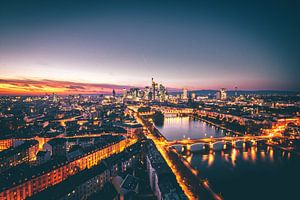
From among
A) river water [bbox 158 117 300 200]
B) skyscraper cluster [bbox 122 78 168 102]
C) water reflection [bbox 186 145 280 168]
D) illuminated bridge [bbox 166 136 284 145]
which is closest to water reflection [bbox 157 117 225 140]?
illuminated bridge [bbox 166 136 284 145]

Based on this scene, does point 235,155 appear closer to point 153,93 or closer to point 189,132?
point 189,132

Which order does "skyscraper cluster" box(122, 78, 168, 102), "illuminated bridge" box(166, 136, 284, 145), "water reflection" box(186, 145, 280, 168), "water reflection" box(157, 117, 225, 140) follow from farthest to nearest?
"skyscraper cluster" box(122, 78, 168, 102) < "water reflection" box(157, 117, 225, 140) < "illuminated bridge" box(166, 136, 284, 145) < "water reflection" box(186, 145, 280, 168)

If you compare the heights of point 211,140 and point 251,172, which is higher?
point 211,140

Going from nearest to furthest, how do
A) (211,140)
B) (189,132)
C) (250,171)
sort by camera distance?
(250,171) < (211,140) < (189,132)

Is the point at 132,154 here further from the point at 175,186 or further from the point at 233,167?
the point at 233,167

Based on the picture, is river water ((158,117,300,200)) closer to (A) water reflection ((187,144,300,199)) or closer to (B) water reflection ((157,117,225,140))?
(A) water reflection ((187,144,300,199))

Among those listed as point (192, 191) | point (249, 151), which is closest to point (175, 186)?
point (192, 191)

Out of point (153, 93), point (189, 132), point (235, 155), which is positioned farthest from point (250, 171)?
point (153, 93)

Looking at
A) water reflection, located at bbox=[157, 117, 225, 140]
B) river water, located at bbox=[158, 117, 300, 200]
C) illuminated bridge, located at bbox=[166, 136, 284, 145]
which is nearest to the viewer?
river water, located at bbox=[158, 117, 300, 200]

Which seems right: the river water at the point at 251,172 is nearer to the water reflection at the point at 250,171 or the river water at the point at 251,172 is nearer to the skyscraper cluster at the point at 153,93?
the water reflection at the point at 250,171

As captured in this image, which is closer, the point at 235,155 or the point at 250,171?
the point at 250,171
